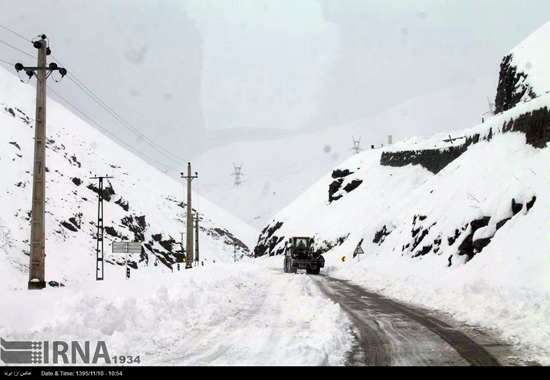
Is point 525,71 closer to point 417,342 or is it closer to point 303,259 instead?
point 303,259

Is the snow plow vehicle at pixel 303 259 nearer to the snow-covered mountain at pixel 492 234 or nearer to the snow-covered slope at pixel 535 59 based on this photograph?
the snow-covered mountain at pixel 492 234

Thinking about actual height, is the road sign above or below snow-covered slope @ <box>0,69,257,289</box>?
below

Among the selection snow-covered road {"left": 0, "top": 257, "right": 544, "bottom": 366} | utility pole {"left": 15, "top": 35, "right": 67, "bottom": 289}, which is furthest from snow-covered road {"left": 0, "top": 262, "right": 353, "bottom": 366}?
utility pole {"left": 15, "top": 35, "right": 67, "bottom": 289}

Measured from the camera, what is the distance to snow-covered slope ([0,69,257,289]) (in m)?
58.0

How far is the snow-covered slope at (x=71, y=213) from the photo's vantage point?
190 ft

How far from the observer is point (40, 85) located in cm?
1523

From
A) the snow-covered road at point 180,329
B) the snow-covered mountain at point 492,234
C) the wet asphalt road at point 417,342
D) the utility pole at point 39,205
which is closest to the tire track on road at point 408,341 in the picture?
the wet asphalt road at point 417,342

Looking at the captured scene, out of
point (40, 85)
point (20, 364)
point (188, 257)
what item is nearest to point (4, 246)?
point (188, 257)

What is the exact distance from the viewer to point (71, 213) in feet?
241

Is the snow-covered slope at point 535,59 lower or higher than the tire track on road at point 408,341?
higher

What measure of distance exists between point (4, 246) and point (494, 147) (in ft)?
172

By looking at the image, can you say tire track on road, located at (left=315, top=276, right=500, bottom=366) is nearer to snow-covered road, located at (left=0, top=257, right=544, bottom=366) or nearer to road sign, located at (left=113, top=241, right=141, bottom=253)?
snow-covered road, located at (left=0, top=257, right=544, bottom=366)

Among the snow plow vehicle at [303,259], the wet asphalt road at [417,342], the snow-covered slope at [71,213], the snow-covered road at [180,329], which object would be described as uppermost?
the snow-covered slope at [71,213]

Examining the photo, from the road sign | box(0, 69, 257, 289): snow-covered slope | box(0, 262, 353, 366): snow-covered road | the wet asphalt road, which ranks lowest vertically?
the wet asphalt road
